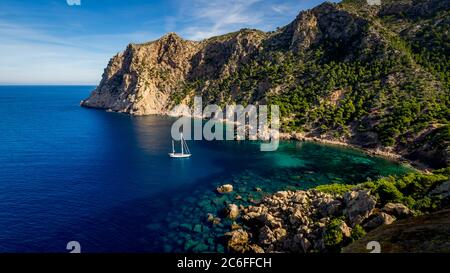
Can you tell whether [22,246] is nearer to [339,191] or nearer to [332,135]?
[339,191]

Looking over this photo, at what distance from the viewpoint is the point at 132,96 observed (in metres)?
194

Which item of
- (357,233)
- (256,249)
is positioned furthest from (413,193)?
(256,249)

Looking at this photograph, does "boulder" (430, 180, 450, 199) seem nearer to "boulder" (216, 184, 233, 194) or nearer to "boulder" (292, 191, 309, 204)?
"boulder" (292, 191, 309, 204)

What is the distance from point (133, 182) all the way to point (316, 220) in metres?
42.2

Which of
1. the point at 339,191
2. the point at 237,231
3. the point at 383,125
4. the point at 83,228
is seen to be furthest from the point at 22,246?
the point at 383,125

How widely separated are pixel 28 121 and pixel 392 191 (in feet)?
552

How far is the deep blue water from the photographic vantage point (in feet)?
141

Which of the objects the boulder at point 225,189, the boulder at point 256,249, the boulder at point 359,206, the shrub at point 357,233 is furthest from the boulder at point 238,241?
the boulder at point 225,189

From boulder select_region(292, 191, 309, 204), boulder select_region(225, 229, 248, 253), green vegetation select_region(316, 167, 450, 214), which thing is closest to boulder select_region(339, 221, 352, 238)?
green vegetation select_region(316, 167, 450, 214)

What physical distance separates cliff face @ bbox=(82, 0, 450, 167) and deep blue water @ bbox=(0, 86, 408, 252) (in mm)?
16950

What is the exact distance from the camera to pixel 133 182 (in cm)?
6612

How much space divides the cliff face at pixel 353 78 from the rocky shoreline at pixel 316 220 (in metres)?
50.2

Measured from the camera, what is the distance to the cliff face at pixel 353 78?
9656cm

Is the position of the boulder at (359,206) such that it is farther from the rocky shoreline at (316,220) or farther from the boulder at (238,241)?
the boulder at (238,241)
